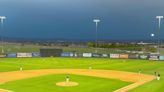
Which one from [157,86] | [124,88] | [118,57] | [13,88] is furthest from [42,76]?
[118,57]

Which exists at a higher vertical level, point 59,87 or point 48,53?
point 48,53

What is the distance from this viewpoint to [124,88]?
34.3 m

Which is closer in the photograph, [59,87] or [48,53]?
→ [59,87]

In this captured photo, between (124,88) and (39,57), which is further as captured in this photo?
(39,57)

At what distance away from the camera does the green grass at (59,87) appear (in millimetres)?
32938

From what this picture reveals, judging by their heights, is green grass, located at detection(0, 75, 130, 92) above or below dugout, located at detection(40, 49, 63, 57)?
below

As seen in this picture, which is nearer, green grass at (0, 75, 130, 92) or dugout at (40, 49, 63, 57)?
green grass at (0, 75, 130, 92)

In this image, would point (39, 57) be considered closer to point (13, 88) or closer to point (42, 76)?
point (42, 76)

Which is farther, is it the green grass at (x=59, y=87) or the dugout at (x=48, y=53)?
the dugout at (x=48, y=53)

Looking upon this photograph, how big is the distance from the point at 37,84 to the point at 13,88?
3648 mm

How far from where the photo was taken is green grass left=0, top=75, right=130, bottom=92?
1297 inches

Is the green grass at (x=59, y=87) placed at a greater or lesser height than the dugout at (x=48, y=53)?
lesser

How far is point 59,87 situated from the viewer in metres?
34.3

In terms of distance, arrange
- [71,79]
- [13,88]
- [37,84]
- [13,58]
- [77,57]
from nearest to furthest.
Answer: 1. [13,88]
2. [37,84]
3. [71,79]
4. [13,58]
5. [77,57]
